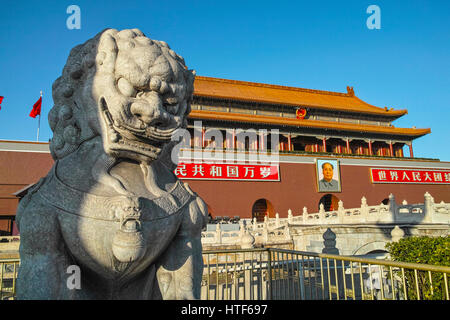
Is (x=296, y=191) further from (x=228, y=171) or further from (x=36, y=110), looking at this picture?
(x=36, y=110)

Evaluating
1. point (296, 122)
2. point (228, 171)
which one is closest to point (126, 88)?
point (228, 171)

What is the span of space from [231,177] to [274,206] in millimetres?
2889

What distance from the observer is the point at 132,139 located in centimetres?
184

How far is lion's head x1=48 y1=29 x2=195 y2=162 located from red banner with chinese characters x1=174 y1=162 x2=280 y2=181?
44.2 ft

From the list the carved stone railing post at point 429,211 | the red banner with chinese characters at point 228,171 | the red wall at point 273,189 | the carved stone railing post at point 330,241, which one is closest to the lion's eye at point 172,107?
the carved stone railing post at point 330,241

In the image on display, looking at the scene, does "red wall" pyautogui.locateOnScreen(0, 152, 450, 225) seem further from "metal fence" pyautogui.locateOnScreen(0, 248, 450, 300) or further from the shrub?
the shrub

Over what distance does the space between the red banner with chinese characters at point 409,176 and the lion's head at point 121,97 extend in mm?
19979

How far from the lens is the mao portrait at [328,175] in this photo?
18.5 meters

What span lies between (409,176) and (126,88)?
72.5ft

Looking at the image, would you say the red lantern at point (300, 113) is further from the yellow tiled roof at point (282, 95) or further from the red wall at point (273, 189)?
the red wall at point (273, 189)

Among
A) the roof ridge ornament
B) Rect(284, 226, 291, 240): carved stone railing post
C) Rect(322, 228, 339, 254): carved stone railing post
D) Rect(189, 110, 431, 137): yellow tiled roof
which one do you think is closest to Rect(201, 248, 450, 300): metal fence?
Rect(322, 228, 339, 254): carved stone railing post
